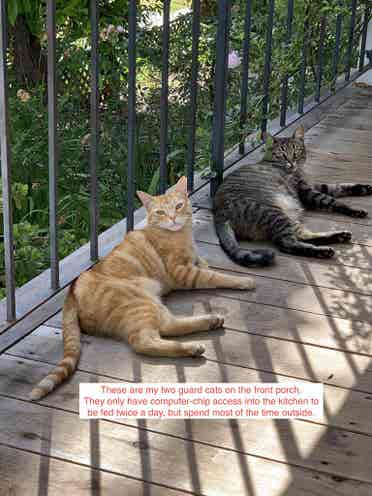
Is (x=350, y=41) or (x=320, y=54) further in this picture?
(x=350, y=41)

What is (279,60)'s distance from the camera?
12.6 ft

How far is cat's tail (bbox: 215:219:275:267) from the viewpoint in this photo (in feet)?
9.19

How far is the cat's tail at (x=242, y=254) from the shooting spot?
2.80 meters

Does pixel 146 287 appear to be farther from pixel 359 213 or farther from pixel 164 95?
pixel 359 213

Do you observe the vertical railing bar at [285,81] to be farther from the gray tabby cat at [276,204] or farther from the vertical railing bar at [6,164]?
the vertical railing bar at [6,164]

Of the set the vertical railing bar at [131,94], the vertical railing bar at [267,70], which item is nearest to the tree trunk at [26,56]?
the vertical railing bar at [267,70]

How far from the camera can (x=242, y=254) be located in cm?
282

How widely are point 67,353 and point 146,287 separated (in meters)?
0.41

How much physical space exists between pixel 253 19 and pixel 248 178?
1330 mm

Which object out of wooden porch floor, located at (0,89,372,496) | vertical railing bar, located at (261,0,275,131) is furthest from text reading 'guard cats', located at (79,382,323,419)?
vertical railing bar, located at (261,0,275,131)

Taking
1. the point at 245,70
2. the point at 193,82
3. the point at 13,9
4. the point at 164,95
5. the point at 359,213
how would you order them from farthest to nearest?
the point at 13,9
the point at 245,70
the point at 359,213
the point at 193,82
the point at 164,95

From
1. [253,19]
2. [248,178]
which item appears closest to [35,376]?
[248,178]

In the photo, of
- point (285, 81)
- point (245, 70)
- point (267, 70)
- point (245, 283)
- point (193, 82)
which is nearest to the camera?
point (245, 283)

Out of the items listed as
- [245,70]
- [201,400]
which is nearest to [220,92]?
[245,70]
